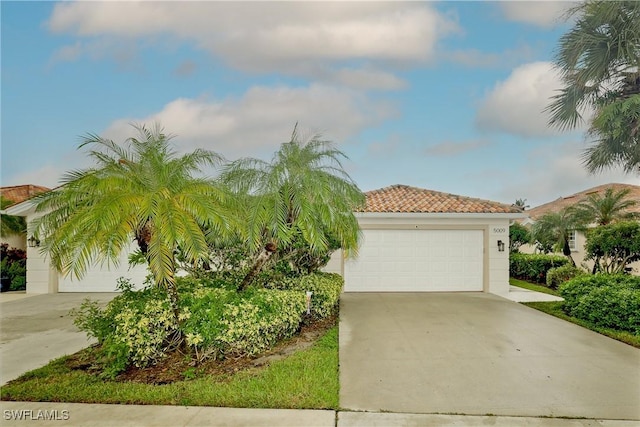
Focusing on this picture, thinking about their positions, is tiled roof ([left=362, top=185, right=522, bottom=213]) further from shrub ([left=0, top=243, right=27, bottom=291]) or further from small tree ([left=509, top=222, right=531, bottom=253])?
shrub ([left=0, top=243, right=27, bottom=291])

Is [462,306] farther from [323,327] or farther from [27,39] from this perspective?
[27,39]

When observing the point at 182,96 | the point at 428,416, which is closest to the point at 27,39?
the point at 182,96

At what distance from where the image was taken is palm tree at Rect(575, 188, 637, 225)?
16516 mm

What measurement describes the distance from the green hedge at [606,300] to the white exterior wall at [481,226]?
3.16 m

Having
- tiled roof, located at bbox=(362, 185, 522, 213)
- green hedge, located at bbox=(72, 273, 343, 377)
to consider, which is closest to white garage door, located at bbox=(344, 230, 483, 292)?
tiled roof, located at bbox=(362, 185, 522, 213)

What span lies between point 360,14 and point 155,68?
16.7ft

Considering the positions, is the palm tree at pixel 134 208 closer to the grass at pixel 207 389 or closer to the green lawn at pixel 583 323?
the grass at pixel 207 389

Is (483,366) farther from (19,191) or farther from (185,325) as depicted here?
(19,191)

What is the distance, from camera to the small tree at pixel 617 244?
11.2m

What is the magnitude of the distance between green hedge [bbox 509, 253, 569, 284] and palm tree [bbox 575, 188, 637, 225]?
205cm

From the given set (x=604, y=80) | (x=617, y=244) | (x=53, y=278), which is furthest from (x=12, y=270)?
(x=617, y=244)

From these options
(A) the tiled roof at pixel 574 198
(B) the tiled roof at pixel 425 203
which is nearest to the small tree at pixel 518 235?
(A) the tiled roof at pixel 574 198

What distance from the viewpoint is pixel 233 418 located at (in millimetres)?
4207

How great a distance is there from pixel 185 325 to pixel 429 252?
978 cm
